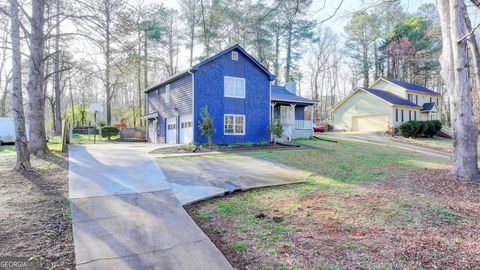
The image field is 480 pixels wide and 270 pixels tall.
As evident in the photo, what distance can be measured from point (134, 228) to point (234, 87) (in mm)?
13756

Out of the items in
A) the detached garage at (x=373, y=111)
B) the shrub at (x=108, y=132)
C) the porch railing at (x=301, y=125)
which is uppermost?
the detached garage at (x=373, y=111)

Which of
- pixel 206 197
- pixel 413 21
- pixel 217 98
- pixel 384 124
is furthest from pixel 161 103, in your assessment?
pixel 413 21

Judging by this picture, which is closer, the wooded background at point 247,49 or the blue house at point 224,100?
the wooded background at point 247,49

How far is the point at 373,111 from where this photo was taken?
2841 centimetres

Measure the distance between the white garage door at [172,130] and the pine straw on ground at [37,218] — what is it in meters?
11.2

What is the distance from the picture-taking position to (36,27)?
29.6ft

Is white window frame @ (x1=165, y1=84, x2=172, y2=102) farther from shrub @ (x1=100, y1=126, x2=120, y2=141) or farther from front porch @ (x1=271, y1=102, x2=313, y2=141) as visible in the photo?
shrub @ (x1=100, y1=126, x2=120, y2=141)

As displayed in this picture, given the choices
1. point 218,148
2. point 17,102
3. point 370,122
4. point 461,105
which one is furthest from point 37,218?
point 370,122

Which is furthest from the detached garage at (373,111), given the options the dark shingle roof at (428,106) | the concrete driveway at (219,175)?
the concrete driveway at (219,175)

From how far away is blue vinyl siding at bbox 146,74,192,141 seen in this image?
16.5 meters

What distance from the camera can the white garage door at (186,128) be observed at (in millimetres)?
16209

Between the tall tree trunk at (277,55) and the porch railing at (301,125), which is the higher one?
the tall tree trunk at (277,55)

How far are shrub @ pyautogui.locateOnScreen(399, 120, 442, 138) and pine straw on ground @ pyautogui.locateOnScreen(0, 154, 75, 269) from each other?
25196 mm

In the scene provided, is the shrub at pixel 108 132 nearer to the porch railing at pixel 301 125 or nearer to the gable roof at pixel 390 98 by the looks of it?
the porch railing at pixel 301 125
